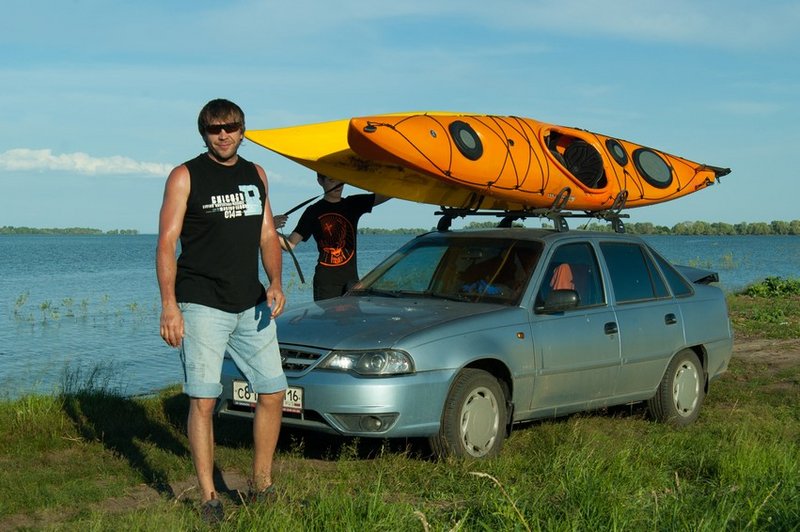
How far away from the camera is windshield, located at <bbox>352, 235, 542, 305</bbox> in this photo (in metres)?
7.64

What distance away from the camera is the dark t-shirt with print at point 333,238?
9.16m

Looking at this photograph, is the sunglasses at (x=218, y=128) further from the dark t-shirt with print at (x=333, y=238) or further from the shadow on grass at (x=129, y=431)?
the dark t-shirt with print at (x=333, y=238)

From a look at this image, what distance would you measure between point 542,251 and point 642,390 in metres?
1.43

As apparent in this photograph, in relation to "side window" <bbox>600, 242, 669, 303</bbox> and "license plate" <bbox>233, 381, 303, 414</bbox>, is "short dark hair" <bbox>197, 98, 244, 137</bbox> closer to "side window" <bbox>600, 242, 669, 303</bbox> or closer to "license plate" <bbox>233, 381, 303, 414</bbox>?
"license plate" <bbox>233, 381, 303, 414</bbox>

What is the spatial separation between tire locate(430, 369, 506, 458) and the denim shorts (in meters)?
1.32

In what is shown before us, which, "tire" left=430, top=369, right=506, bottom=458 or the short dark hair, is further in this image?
"tire" left=430, top=369, right=506, bottom=458

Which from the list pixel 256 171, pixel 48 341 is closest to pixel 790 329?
pixel 256 171

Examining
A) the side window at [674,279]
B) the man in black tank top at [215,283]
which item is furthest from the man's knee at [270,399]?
the side window at [674,279]

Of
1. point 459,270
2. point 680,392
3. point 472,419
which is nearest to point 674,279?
point 680,392

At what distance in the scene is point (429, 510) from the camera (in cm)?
518

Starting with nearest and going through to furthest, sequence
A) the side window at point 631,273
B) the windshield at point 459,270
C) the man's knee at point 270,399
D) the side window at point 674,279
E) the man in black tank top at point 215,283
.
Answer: the man in black tank top at point 215,283
the man's knee at point 270,399
the windshield at point 459,270
the side window at point 631,273
the side window at point 674,279

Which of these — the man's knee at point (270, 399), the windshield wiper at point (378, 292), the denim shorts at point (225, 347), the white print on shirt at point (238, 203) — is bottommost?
the man's knee at point (270, 399)

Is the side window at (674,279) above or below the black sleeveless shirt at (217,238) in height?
below

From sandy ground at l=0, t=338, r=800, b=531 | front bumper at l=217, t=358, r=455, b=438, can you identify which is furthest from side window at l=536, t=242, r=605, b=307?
sandy ground at l=0, t=338, r=800, b=531
